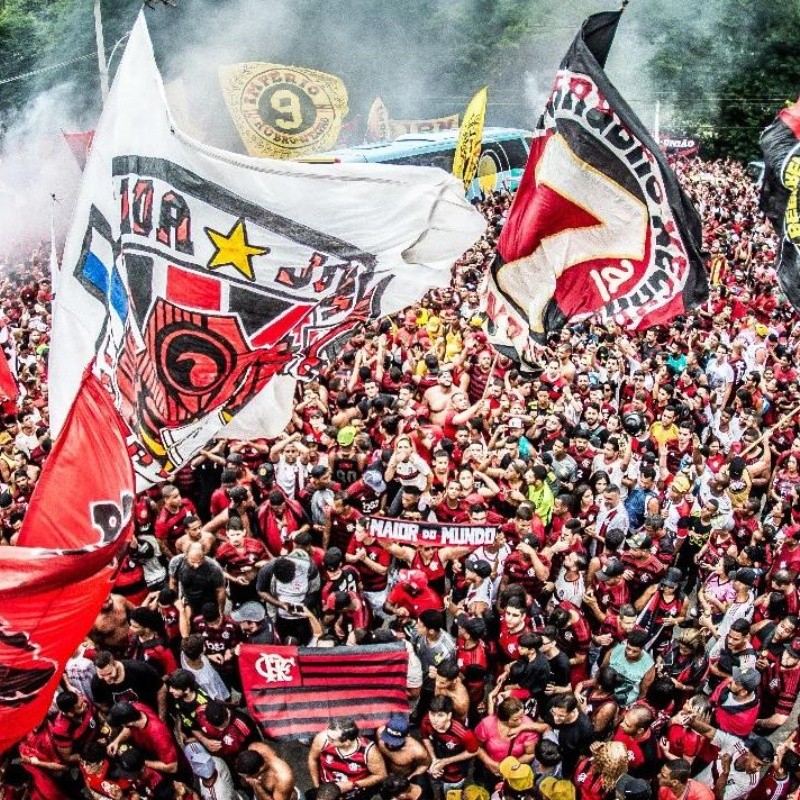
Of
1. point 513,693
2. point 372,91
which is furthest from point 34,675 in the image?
point 372,91

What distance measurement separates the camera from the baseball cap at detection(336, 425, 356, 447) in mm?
7883

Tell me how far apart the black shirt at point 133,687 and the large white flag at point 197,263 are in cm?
106

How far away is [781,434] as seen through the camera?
8.52 meters

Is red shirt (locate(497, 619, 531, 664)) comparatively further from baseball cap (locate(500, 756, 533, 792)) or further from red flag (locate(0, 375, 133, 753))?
red flag (locate(0, 375, 133, 753))

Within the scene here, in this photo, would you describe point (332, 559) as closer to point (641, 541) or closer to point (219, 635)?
point (219, 635)

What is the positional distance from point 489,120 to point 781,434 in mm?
31456

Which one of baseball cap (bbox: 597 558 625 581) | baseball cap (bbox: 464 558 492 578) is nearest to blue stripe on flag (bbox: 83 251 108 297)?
baseball cap (bbox: 464 558 492 578)

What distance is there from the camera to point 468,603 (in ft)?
18.2

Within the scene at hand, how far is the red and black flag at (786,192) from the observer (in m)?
6.04

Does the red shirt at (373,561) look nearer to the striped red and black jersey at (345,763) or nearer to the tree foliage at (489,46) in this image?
the striped red and black jersey at (345,763)

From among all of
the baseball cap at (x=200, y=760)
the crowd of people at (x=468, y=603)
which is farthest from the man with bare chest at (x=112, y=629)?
the baseball cap at (x=200, y=760)

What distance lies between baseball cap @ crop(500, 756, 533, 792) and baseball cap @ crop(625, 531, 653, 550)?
1978 millimetres

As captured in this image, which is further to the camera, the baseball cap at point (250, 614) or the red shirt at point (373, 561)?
the red shirt at point (373, 561)

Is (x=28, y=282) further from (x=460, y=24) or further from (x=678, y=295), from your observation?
(x=460, y=24)
